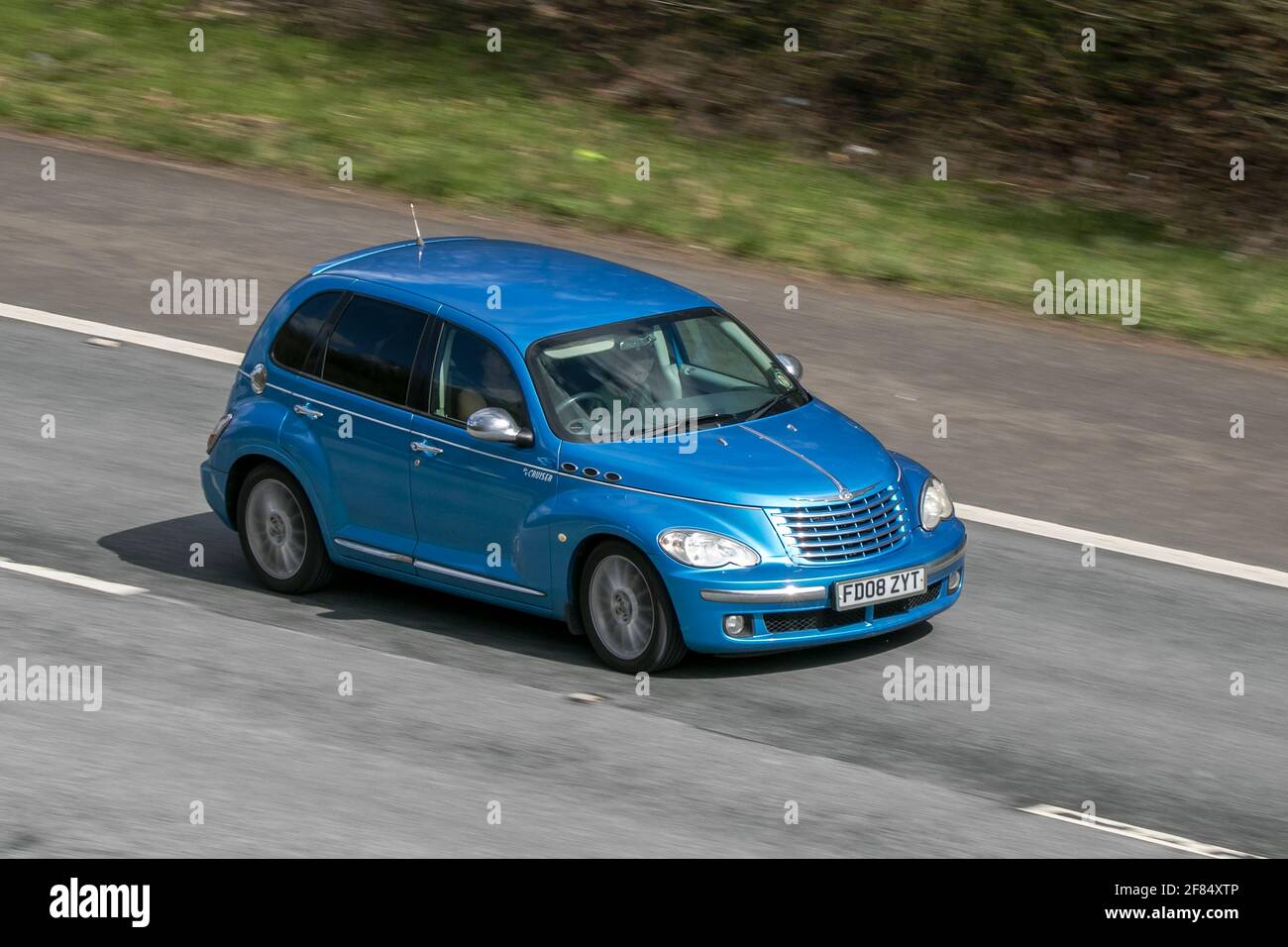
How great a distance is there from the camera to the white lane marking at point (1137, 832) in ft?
26.5

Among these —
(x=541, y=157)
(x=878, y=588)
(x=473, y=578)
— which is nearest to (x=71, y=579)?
(x=473, y=578)

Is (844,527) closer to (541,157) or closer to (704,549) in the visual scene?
(704,549)

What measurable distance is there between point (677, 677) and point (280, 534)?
101 inches

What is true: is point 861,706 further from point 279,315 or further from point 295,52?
point 295,52

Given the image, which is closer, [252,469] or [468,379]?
[468,379]

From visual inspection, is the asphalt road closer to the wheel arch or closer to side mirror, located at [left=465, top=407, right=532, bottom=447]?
the wheel arch

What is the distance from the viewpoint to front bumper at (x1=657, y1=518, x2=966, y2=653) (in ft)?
31.0

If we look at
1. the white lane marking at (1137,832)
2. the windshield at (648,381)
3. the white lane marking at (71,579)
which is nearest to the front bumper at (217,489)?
the white lane marking at (71,579)

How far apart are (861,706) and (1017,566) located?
8.64 feet

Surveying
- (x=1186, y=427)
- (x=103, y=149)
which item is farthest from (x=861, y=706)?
(x=103, y=149)

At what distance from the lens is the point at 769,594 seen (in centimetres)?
951

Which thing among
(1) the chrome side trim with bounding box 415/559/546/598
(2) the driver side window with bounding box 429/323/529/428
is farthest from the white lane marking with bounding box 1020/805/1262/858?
(2) the driver side window with bounding box 429/323/529/428

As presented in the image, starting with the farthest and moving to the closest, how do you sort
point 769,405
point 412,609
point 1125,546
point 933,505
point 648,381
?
1. point 1125,546
2. point 412,609
3. point 769,405
4. point 933,505
5. point 648,381

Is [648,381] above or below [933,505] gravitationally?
above
